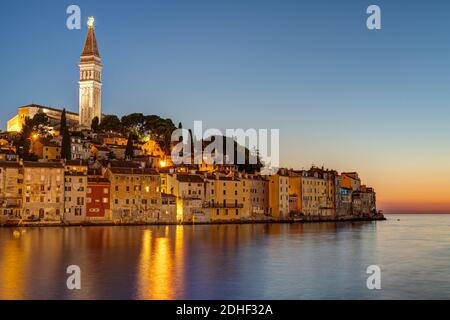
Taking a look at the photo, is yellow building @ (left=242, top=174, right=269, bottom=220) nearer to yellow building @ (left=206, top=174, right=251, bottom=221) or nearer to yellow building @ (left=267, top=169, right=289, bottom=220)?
yellow building @ (left=206, top=174, right=251, bottom=221)

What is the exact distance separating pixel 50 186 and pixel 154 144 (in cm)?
2749

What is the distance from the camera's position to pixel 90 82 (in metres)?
95.2

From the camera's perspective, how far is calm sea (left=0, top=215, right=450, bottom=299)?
21.7m

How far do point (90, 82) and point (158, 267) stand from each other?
7252 centimetres

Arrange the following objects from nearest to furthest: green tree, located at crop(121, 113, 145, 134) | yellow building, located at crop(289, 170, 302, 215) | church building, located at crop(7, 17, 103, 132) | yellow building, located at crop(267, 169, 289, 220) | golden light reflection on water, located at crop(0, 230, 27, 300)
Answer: golden light reflection on water, located at crop(0, 230, 27, 300)
yellow building, located at crop(267, 169, 289, 220)
yellow building, located at crop(289, 170, 302, 215)
green tree, located at crop(121, 113, 145, 134)
church building, located at crop(7, 17, 103, 132)

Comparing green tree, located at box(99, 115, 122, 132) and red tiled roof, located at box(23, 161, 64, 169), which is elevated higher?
green tree, located at box(99, 115, 122, 132)

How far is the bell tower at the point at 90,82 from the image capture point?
94562 millimetres

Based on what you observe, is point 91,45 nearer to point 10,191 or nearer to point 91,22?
point 91,22

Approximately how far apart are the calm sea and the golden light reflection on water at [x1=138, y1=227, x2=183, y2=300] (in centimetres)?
4

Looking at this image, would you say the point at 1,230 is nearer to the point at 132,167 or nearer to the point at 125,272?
the point at 132,167

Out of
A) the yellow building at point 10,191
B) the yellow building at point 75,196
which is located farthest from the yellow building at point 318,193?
the yellow building at point 10,191

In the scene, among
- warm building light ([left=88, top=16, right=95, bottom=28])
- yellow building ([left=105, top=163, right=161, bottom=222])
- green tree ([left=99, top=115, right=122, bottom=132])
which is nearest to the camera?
yellow building ([left=105, top=163, right=161, bottom=222])

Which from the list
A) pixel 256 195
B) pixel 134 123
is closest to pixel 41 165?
pixel 256 195

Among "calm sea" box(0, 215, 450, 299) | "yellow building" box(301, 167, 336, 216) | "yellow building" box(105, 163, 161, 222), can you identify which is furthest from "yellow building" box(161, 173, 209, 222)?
"yellow building" box(301, 167, 336, 216)
